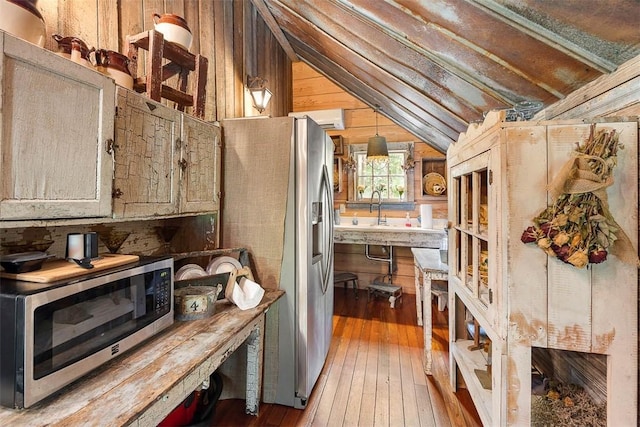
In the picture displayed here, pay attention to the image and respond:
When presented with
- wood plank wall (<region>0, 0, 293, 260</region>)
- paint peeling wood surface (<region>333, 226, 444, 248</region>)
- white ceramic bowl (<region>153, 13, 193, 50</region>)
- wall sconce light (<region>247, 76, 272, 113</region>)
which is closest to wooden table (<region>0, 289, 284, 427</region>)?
wood plank wall (<region>0, 0, 293, 260</region>)

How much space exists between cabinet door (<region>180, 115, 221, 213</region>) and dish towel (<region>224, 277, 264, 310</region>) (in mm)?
464

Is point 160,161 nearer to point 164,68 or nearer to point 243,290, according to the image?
point 164,68

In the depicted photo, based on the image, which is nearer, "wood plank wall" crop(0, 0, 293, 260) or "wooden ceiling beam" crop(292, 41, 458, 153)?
"wood plank wall" crop(0, 0, 293, 260)

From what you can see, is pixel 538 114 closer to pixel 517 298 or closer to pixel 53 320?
pixel 517 298

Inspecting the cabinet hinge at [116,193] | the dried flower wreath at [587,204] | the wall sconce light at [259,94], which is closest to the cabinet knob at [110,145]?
the cabinet hinge at [116,193]

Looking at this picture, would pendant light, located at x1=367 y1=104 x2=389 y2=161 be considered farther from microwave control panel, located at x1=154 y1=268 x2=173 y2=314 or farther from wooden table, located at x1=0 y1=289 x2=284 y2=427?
microwave control panel, located at x1=154 y1=268 x2=173 y2=314

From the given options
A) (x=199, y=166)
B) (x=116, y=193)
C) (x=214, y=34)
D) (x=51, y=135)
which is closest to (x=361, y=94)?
(x=214, y=34)

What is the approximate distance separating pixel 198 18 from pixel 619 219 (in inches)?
101

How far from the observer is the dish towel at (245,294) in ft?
4.98

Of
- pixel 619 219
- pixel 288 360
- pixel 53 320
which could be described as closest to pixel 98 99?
pixel 53 320

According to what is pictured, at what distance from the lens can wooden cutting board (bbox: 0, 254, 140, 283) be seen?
0.85 meters

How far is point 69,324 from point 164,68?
1.32 m

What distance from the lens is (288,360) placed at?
1.79m

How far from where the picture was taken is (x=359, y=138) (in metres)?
4.16
